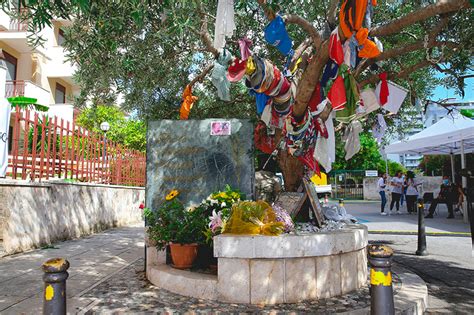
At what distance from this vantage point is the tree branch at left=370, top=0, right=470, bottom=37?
13.1ft

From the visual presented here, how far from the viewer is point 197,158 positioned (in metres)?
5.54

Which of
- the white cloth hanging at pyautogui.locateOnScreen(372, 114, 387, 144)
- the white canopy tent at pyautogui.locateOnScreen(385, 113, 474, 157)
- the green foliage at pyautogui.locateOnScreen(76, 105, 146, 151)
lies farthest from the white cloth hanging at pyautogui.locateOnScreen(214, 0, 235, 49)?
the green foliage at pyautogui.locateOnScreen(76, 105, 146, 151)

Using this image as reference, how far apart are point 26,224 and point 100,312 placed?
13.5 feet

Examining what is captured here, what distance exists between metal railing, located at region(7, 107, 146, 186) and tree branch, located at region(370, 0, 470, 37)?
21.7 feet

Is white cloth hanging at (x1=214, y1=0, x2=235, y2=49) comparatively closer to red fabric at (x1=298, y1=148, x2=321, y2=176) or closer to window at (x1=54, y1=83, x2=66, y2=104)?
red fabric at (x1=298, y1=148, x2=321, y2=176)

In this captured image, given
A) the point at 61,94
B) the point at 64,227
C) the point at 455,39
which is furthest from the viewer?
the point at 61,94

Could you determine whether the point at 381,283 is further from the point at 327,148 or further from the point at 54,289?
the point at 327,148

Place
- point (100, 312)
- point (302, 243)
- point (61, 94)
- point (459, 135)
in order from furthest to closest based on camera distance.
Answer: point (61, 94) → point (459, 135) → point (302, 243) → point (100, 312)

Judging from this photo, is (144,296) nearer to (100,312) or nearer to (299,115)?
(100,312)

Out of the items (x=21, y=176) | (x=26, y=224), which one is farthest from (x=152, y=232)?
(x=21, y=176)

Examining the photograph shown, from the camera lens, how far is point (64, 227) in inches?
325

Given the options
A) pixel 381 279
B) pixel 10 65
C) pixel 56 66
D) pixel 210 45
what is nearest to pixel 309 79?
pixel 210 45

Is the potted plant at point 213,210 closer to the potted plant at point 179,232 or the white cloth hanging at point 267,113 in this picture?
the potted plant at point 179,232

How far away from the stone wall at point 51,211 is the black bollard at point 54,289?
15.8 feet
